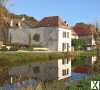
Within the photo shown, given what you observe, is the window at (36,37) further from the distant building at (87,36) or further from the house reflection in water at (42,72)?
the house reflection in water at (42,72)

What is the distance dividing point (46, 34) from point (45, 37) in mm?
756

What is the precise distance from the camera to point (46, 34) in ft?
227

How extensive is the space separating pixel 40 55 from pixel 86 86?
108 ft

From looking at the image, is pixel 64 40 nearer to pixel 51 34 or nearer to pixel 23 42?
pixel 51 34

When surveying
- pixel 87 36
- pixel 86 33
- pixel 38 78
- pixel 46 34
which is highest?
pixel 86 33

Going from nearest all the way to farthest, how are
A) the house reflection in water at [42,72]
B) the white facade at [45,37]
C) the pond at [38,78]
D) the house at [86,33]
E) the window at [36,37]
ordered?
the pond at [38,78] < the house reflection in water at [42,72] < the white facade at [45,37] < the window at [36,37] < the house at [86,33]

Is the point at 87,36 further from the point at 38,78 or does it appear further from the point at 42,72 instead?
the point at 38,78

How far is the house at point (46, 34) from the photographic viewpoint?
6812cm

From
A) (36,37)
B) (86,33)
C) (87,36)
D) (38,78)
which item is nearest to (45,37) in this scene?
(36,37)

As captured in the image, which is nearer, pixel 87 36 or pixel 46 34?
pixel 46 34

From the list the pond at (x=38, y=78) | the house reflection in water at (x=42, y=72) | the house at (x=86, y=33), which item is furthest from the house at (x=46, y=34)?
the pond at (x=38, y=78)

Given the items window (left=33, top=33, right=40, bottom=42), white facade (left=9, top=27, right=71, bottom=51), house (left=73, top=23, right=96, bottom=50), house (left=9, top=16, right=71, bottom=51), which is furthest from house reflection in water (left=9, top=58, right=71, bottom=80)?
house (left=73, top=23, right=96, bottom=50)

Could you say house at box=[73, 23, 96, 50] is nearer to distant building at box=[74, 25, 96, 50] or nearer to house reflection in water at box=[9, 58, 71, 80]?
distant building at box=[74, 25, 96, 50]

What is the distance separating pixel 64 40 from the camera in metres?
70.5
